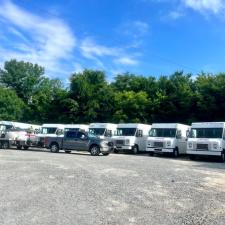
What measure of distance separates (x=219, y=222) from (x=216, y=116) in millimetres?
34970

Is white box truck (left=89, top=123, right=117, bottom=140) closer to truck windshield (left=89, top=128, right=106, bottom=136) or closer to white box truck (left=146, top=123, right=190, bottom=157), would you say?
truck windshield (left=89, top=128, right=106, bottom=136)

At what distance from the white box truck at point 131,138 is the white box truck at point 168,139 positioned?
2.44 meters

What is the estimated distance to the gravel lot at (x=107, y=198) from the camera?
32.8 ft

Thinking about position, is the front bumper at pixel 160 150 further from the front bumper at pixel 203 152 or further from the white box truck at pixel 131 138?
the front bumper at pixel 203 152

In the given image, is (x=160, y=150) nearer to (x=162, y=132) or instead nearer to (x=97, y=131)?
(x=162, y=132)

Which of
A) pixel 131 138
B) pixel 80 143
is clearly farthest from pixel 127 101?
pixel 80 143

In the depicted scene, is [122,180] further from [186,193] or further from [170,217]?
[170,217]

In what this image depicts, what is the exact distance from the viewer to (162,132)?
117 ft

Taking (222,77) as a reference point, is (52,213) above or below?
below

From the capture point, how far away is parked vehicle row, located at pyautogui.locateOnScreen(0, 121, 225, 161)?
3145 cm

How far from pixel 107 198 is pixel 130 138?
84.5ft

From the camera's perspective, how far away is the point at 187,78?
55.1m

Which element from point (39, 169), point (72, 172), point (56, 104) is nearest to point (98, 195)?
point (72, 172)

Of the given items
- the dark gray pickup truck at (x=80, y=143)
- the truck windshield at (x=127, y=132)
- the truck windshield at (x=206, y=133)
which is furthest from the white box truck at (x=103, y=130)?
the truck windshield at (x=206, y=133)
